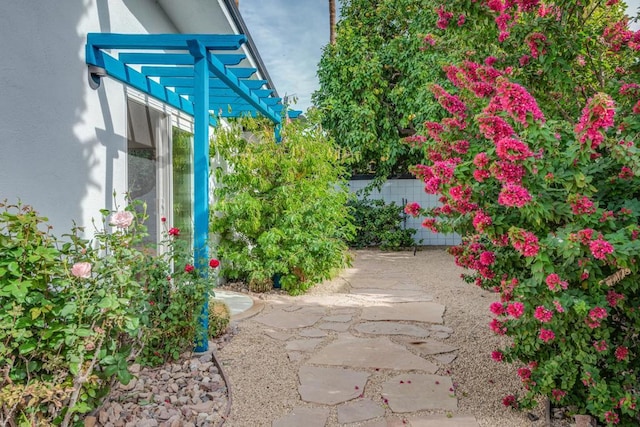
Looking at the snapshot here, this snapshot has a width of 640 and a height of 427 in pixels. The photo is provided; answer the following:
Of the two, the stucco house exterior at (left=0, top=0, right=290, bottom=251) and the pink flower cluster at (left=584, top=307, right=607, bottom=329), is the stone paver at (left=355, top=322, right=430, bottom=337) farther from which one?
the pink flower cluster at (left=584, top=307, right=607, bottom=329)

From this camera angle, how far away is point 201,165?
12.3 ft

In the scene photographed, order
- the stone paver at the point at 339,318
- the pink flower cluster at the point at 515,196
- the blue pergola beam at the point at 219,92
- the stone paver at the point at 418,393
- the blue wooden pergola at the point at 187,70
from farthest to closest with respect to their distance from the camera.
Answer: the blue pergola beam at the point at 219,92 < the stone paver at the point at 339,318 < the blue wooden pergola at the point at 187,70 < the stone paver at the point at 418,393 < the pink flower cluster at the point at 515,196

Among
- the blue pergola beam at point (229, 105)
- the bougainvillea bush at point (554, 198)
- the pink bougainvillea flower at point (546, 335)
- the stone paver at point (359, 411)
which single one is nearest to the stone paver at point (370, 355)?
the stone paver at point (359, 411)

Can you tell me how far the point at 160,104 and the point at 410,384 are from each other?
3.75 m

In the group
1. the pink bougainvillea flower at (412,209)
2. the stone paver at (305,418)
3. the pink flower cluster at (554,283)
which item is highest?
the pink bougainvillea flower at (412,209)

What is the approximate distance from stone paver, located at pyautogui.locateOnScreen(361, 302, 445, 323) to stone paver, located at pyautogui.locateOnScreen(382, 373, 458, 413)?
5.18 ft

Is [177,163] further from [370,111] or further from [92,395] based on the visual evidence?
[370,111]

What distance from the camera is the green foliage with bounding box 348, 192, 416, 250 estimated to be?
1052cm

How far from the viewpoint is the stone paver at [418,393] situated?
2.78m

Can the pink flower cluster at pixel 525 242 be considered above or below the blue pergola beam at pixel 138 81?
below

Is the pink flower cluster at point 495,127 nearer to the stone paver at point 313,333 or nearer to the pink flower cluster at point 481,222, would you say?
the pink flower cluster at point 481,222

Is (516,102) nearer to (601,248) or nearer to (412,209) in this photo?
(601,248)

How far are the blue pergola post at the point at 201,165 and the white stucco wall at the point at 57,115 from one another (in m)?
0.71

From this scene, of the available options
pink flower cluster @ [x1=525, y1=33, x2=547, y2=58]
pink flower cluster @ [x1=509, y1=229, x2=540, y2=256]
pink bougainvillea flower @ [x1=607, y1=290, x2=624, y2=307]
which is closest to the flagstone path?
pink bougainvillea flower @ [x1=607, y1=290, x2=624, y2=307]
